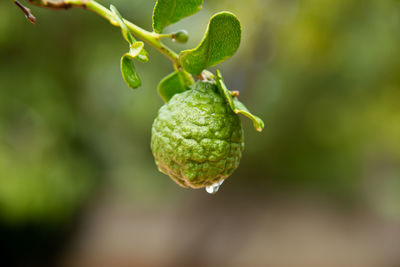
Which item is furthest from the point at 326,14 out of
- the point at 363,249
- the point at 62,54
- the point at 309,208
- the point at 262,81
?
the point at 309,208

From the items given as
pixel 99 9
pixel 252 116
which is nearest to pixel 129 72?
pixel 99 9

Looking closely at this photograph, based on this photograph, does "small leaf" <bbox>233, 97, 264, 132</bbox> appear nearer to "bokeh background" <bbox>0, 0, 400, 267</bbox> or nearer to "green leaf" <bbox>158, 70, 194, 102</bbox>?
"green leaf" <bbox>158, 70, 194, 102</bbox>

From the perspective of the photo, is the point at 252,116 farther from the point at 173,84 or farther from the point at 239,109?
the point at 173,84

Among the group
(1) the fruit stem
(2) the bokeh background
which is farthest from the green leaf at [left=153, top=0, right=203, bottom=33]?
(2) the bokeh background

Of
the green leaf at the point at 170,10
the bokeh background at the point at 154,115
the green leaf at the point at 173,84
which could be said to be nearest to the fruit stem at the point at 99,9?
the green leaf at the point at 170,10

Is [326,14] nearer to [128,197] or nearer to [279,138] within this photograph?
[279,138]

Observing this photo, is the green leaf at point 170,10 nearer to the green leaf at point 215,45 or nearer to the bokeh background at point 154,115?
the green leaf at point 215,45

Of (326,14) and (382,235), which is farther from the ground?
(382,235)
